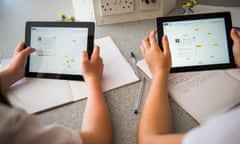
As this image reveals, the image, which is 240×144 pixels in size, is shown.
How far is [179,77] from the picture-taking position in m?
0.64

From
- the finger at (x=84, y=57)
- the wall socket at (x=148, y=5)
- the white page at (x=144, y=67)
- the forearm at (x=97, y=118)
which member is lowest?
the forearm at (x=97, y=118)

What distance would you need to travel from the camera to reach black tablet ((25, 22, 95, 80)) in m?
0.66

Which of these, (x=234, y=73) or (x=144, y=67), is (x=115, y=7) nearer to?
(x=144, y=67)

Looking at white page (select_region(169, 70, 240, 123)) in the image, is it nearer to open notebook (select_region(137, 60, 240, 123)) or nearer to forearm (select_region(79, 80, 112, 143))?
open notebook (select_region(137, 60, 240, 123))

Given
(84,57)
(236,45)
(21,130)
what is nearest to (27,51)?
(84,57)

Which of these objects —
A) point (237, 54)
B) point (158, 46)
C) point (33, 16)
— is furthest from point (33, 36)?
point (237, 54)

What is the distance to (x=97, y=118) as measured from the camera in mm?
535

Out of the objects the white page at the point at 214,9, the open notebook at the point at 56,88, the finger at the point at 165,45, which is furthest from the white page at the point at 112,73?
the white page at the point at 214,9

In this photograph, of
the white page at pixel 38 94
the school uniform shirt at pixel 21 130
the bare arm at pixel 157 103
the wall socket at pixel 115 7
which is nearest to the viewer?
the school uniform shirt at pixel 21 130

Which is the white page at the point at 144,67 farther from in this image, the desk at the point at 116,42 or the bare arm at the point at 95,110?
the bare arm at the point at 95,110

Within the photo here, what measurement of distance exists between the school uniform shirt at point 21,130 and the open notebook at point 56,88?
9.5 inches

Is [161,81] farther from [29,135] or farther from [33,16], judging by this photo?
[33,16]

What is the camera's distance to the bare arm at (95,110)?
0.50 m

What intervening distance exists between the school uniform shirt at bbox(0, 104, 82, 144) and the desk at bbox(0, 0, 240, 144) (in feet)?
0.66
